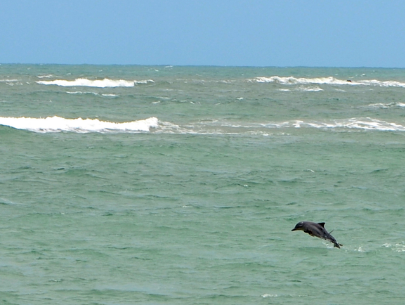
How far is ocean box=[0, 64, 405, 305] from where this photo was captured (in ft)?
28.3

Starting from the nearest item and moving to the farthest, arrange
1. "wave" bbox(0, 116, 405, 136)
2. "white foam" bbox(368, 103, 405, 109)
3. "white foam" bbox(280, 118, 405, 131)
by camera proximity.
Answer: "wave" bbox(0, 116, 405, 136) < "white foam" bbox(280, 118, 405, 131) < "white foam" bbox(368, 103, 405, 109)

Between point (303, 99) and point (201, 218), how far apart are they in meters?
30.4

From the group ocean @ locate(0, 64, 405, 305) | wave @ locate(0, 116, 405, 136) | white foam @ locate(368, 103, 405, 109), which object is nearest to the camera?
ocean @ locate(0, 64, 405, 305)

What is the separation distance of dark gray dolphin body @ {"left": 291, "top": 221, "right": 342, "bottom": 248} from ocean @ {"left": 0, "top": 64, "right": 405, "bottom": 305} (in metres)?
0.11

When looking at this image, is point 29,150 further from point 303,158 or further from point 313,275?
point 313,275

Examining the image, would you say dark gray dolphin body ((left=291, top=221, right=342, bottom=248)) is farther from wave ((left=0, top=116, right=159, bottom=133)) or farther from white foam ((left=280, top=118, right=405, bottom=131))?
white foam ((left=280, top=118, right=405, bottom=131))

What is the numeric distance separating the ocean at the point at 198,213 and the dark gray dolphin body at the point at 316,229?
109 millimetres

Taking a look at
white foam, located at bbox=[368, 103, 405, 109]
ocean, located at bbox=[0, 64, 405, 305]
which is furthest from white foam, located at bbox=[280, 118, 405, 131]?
white foam, located at bbox=[368, 103, 405, 109]

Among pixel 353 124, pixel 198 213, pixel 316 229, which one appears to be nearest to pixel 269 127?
pixel 353 124

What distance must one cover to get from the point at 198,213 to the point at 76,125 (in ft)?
45.3

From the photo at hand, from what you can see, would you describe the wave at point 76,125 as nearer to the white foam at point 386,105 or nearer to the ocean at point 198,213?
the ocean at point 198,213

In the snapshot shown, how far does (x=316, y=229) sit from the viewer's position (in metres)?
10.6

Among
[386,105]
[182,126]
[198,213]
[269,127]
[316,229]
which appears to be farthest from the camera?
[386,105]

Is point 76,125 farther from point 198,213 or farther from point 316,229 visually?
point 316,229
